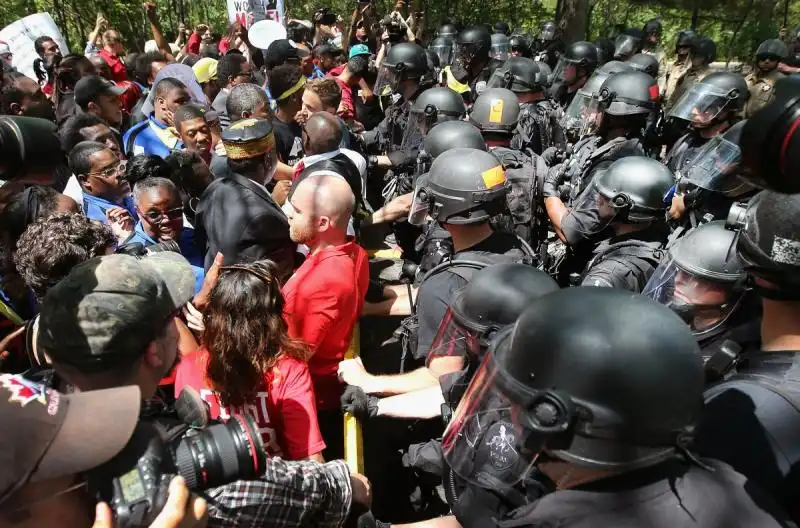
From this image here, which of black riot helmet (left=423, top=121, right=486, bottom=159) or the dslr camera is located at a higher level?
the dslr camera

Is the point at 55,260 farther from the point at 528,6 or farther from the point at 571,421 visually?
the point at 528,6

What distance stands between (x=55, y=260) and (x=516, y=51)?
8.80 meters

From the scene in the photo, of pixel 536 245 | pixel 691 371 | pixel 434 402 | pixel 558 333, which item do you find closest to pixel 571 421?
pixel 558 333

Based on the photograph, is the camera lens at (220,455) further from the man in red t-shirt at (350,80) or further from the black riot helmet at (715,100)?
the man in red t-shirt at (350,80)

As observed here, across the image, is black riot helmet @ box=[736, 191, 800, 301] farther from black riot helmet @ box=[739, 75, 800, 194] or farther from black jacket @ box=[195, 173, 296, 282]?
black jacket @ box=[195, 173, 296, 282]

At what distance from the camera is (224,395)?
7.83ft

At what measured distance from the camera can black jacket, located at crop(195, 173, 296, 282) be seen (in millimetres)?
3430

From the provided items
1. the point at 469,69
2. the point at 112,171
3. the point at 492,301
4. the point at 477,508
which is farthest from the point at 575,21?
the point at 477,508

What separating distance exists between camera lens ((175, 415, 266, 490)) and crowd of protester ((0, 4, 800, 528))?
2.5 inches

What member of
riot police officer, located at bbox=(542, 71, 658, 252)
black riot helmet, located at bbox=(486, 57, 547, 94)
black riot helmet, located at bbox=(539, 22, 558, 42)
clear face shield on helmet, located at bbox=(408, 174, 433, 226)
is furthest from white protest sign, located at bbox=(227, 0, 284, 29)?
clear face shield on helmet, located at bbox=(408, 174, 433, 226)

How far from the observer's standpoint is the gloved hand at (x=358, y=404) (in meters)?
2.67

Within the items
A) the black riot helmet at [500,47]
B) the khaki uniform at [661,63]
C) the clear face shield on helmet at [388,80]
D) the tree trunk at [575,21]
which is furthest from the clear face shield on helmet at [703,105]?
the tree trunk at [575,21]

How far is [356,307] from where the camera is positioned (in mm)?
3223

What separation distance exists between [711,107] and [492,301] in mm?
3886
